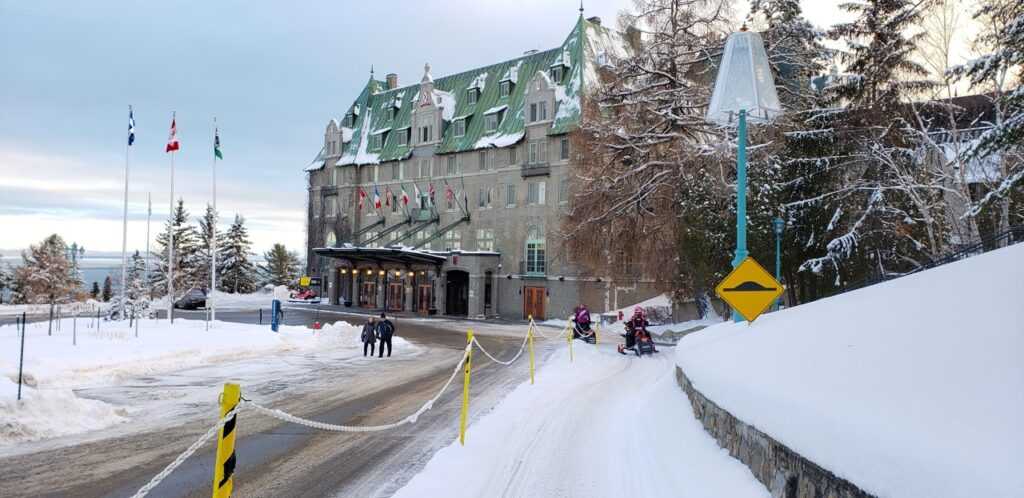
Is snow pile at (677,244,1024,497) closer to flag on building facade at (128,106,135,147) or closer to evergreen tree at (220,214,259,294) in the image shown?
flag on building facade at (128,106,135,147)

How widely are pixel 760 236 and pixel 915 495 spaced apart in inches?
916

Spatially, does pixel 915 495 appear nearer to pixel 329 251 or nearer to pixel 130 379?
pixel 130 379

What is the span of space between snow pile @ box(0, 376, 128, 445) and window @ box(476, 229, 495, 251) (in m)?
40.1

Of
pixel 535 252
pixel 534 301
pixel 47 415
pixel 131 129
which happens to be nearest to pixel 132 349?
pixel 47 415

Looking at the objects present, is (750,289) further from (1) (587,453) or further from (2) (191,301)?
(2) (191,301)

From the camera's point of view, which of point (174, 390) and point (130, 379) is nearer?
point (174, 390)

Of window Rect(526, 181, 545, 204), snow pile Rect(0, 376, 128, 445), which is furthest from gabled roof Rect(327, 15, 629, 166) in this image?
snow pile Rect(0, 376, 128, 445)

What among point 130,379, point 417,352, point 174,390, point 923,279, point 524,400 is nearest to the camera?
point 923,279

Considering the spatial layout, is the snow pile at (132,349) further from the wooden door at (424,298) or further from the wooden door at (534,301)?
the wooden door at (424,298)

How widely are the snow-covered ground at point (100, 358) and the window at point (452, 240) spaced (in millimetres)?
24868

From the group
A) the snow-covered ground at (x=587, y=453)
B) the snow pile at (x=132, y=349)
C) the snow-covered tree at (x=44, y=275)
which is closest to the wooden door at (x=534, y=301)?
the snow pile at (x=132, y=349)

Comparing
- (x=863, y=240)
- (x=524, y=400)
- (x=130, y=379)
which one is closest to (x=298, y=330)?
(x=130, y=379)

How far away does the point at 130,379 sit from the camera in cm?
1599

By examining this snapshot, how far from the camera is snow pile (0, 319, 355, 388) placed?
15.5m
